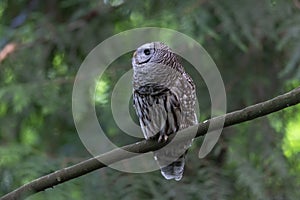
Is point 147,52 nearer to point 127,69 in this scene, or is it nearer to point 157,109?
point 157,109

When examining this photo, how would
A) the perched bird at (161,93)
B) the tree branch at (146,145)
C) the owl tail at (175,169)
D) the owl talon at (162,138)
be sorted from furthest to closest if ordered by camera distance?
1. the owl tail at (175,169)
2. the perched bird at (161,93)
3. the owl talon at (162,138)
4. the tree branch at (146,145)

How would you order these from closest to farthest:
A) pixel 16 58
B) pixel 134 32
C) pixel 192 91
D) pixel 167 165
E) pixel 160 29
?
pixel 192 91 → pixel 167 165 → pixel 160 29 → pixel 134 32 → pixel 16 58

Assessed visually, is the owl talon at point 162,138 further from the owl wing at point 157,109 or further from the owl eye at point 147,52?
the owl eye at point 147,52

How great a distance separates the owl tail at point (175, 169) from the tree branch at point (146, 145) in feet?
2.20

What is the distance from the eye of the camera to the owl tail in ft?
11.4

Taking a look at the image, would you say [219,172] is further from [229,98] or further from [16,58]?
[16,58]

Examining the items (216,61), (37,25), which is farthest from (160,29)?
(37,25)

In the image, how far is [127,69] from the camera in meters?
4.24

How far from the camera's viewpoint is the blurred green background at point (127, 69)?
3883mm

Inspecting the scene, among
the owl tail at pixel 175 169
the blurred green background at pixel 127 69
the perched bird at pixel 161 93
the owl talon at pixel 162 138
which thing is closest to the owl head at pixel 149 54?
the perched bird at pixel 161 93

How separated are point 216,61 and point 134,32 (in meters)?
0.52

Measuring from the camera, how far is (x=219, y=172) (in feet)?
13.4

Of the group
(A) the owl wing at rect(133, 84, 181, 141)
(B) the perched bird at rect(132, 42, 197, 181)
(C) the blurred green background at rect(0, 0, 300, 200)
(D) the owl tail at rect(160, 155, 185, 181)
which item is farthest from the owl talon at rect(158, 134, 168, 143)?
(C) the blurred green background at rect(0, 0, 300, 200)

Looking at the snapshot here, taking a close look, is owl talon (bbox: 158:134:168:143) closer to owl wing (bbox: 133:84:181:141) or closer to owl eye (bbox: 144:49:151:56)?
owl wing (bbox: 133:84:181:141)
